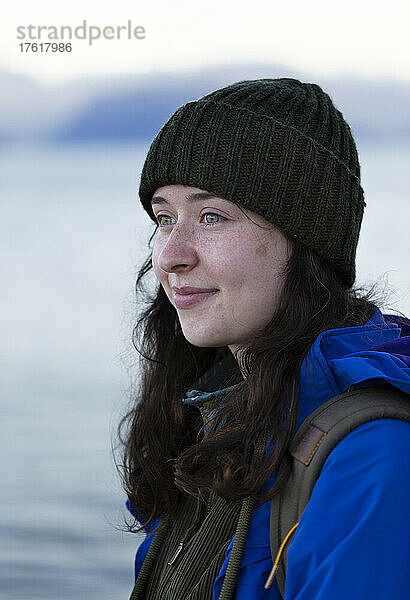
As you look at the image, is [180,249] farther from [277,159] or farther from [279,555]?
[279,555]

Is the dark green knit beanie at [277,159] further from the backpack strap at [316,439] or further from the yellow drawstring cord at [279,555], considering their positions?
the yellow drawstring cord at [279,555]

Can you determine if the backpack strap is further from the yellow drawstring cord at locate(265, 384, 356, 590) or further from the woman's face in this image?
the woman's face

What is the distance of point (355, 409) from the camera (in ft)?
4.26

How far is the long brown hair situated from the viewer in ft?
4.86

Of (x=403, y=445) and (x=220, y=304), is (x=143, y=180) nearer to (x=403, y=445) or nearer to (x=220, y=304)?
(x=220, y=304)

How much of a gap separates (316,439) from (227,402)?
1.12 ft

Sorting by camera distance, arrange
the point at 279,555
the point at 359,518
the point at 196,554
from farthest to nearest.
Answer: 1. the point at 196,554
2. the point at 279,555
3. the point at 359,518

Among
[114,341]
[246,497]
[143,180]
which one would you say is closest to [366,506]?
[246,497]

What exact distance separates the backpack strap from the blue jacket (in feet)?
0.06

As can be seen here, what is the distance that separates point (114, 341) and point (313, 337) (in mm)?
6156

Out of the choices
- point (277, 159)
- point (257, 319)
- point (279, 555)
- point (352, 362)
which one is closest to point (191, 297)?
point (257, 319)

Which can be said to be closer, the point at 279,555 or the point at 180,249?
the point at 279,555

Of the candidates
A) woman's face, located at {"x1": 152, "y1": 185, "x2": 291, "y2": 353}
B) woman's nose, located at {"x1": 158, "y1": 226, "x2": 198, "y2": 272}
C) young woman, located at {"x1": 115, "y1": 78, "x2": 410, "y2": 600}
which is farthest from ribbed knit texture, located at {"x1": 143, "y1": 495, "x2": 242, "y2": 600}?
woman's nose, located at {"x1": 158, "y1": 226, "x2": 198, "y2": 272}

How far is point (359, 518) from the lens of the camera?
1.19 meters
